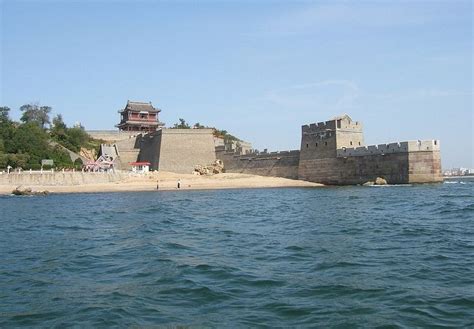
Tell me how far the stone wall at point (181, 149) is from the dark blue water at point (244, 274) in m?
30.3

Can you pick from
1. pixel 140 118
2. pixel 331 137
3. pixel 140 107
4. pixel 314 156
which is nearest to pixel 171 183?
pixel 314 156

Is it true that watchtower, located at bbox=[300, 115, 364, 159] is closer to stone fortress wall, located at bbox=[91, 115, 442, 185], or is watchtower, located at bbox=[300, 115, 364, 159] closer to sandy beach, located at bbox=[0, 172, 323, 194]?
stone fortress wall, located at bbox=[91, 115, 442, 185]

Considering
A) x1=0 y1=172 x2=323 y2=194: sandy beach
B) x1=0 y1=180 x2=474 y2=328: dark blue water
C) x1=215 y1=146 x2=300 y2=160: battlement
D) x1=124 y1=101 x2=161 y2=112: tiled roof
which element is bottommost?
x1=0 y1=180 x2=474 y2=328: dark blue water

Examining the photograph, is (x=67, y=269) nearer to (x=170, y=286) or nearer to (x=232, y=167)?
(x=170, y=286)

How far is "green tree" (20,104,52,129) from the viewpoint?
5569cm

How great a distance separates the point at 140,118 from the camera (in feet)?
193

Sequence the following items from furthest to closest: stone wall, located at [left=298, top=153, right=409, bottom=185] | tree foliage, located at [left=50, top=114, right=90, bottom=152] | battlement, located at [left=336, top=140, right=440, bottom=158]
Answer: tree foliage, located at [left=50, top=114, right=90, bottom=152], stone wall, located at [left=298, top=153, right=409, bottom=185], battlement, located at [left=336, top=140, right=440, bottom=158]

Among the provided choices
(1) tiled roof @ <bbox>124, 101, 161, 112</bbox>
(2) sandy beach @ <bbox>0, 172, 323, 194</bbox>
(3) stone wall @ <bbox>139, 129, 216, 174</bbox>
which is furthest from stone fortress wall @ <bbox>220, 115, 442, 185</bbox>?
(1) tiled roof @ <bbox>124, 101, 161, 112</bbox>

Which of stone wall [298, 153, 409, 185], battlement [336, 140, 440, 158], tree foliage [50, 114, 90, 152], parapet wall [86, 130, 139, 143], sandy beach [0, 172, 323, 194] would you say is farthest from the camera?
parapet wall [86, 130, 139, 143]

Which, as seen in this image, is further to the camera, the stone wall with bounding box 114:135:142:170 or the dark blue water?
the stone wall with bounding box 114:135:142:170

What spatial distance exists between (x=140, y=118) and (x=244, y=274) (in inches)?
2100

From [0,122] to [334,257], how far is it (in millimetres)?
44374

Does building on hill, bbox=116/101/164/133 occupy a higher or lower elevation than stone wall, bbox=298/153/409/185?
higher

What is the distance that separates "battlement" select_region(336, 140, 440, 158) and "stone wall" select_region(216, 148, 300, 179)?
5.27 metres
